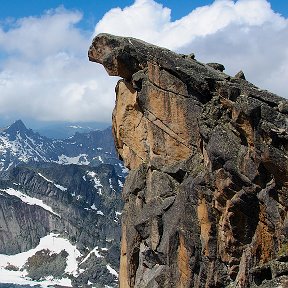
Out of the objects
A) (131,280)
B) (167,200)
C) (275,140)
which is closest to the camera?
(275,140)

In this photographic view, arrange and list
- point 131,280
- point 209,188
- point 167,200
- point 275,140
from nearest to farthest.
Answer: point 275,140
point 209,188
point 167,200
point 131,280

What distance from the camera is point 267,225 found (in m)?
35.3

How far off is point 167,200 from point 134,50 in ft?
42.0

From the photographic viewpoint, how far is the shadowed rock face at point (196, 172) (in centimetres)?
3494

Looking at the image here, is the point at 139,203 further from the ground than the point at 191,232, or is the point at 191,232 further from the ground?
the point at 139,203

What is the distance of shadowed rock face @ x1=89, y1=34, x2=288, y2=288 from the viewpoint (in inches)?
1375

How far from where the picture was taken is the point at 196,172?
134 ft

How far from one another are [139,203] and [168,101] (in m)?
8.86

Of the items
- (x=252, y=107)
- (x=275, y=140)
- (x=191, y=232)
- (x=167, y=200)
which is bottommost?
(x=191, y=232)

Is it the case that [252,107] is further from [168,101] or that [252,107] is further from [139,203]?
[139,203]

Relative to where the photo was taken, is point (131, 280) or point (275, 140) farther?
point (131, 280)

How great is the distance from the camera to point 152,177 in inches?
1705

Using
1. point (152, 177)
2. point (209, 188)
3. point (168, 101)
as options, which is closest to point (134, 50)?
point (168, 101)

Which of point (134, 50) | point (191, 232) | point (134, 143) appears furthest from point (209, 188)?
point (134, 50)
